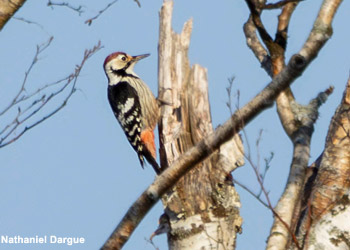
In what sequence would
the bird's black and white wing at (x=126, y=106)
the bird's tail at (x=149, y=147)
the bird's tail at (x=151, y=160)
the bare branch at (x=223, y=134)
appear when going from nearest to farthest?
the bare branch at (x=223, y=134) < the bird's tail at (x=151, y=160) < the bird's tail at (x=149, y=147) < the bird's black and white wing at (x=126, y=106)

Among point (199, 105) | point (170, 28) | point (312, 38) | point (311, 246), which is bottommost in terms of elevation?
point (311, 246)

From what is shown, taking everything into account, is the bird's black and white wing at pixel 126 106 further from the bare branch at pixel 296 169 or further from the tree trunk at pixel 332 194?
the tree trunk at pixel 332 194

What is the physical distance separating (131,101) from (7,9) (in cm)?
368

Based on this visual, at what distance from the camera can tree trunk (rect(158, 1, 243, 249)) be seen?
4723 millimetres

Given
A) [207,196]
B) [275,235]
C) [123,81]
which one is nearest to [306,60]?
[275,235]

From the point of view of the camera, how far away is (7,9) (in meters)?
3.61

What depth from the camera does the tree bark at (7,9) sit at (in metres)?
3.59

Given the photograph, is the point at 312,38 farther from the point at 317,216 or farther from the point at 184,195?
the point at 184,195

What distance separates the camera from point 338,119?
425 cm

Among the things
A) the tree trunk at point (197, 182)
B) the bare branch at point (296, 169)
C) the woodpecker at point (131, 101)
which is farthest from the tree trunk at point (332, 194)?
the woodpecker at point (131, 101)

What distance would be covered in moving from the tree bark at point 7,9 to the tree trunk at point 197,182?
168 cm

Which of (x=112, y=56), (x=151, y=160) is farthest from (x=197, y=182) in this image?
(x=112, y=56)

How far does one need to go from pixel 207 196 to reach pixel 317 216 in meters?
1.15

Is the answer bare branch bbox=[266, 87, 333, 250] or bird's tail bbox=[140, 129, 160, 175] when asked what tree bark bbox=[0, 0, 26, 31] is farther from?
bird's tail bbox=[140, 129, 160, 175]
